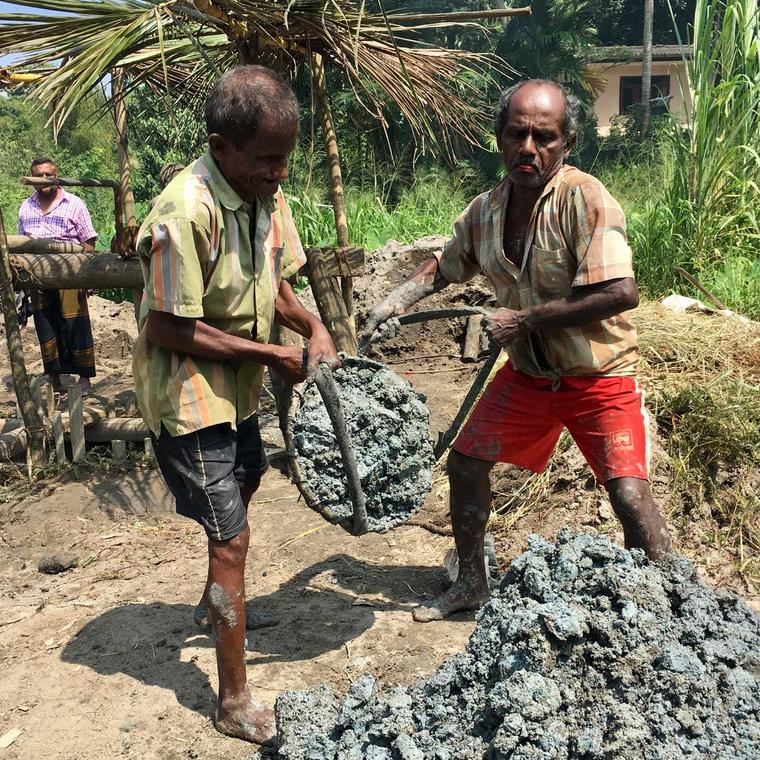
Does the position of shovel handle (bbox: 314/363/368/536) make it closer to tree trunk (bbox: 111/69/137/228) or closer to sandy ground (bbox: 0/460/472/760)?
sandy ground (bbox: 0/460/472/760)

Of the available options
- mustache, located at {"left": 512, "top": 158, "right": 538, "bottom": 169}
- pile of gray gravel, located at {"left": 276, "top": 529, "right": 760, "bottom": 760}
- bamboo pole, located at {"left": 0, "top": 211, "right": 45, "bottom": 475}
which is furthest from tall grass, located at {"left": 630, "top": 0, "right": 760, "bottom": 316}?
bamboo pole, located at {"left": 0, "top": 211, "right": 45, "bottom": 475}

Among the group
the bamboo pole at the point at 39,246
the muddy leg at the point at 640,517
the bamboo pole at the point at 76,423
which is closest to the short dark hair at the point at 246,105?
the muddy leg at the point at 640,517

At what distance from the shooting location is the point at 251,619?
10.2ft

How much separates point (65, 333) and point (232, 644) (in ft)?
14.8

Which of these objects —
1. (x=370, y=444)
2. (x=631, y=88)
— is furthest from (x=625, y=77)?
(x=370, y=444)

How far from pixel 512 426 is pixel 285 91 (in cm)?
140

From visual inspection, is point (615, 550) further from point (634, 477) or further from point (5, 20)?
point (5, 20)

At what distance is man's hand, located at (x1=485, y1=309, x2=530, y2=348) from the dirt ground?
3.73 feet

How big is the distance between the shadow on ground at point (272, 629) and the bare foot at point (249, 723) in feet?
0.53

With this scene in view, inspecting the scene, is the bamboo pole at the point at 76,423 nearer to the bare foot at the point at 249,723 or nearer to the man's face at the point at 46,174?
the man's face at the point at 46,174

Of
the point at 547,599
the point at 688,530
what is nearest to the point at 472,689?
the point at 547,599

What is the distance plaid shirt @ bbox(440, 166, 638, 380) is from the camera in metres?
2.52

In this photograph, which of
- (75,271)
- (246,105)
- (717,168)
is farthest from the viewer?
(717,168)

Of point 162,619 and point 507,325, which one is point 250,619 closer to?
point 162,619
